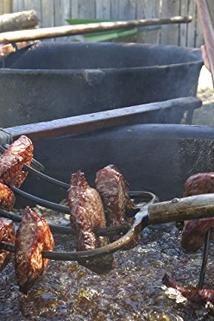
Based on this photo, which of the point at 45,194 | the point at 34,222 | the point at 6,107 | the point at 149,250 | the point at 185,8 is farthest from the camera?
the point at 185,8

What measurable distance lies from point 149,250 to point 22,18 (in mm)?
4730

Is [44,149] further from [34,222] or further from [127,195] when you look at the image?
[34,222]

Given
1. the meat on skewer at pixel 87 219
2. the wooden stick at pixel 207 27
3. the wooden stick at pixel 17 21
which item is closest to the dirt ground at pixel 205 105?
the wooden stick at pixel 17 21

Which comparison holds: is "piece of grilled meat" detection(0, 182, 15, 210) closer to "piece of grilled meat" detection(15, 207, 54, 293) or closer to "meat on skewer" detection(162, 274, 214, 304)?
"piece of grilled meat" detection(15, 207, 54, 293)

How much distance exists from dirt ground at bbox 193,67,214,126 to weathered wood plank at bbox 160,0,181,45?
47.1 inches

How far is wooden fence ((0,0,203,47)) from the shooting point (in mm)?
11531

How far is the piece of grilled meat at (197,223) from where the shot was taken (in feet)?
9.32

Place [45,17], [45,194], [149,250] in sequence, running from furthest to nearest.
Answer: [45,17] < [45,194] < [149,250]

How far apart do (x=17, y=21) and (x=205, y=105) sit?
120 inches

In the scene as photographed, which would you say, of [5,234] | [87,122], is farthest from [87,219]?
[87,122]

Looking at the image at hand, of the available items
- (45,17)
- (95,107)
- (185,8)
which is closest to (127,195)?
(95,107)

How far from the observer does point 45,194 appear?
Answer: 4.38 m

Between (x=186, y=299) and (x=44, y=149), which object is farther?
(x=44, y=149)

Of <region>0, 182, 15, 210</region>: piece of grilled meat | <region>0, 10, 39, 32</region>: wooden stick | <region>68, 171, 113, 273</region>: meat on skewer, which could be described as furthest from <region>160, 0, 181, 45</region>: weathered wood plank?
<region>0, 182, 15, 210</region>: piece of grilled meat
